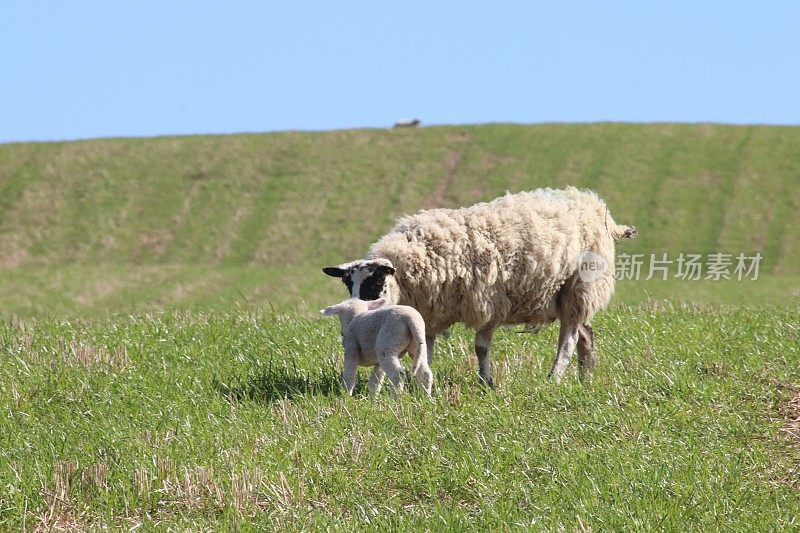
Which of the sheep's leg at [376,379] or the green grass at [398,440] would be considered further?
the sheep's leg at [376,379]

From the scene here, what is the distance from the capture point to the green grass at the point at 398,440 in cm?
568

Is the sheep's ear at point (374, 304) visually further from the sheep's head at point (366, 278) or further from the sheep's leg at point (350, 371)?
the sheep's leg at point (350, 371)

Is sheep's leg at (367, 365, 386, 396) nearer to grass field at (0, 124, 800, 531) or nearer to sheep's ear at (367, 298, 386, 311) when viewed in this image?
grass field at (0, 124, 800, 531)

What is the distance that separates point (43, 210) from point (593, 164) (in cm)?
2617

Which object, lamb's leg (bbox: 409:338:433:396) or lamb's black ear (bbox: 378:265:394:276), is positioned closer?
lamb's leg (bbox: 409:338:433:396)

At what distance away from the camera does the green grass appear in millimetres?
5684

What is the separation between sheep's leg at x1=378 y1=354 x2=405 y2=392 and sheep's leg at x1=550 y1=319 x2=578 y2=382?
203cm

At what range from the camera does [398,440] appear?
6621 millimetres

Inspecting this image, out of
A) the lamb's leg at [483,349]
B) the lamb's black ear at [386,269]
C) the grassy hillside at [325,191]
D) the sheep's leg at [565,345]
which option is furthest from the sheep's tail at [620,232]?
the grassy hillside at [325,191]

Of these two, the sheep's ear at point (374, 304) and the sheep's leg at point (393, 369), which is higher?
the sheep's ear at point (374, 304)

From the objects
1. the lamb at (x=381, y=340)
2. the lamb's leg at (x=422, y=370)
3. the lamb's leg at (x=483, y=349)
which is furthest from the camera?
the lamb's leg at (x=483, y=349)

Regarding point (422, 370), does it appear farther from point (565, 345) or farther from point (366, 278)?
point (565, 345)

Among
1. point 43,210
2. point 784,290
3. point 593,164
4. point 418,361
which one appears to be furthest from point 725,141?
point 418,361

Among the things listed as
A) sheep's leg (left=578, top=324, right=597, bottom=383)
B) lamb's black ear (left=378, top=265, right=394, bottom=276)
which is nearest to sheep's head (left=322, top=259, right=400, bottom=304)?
lamb's black ear (left=378, top=265, right=394, bottom=276)
